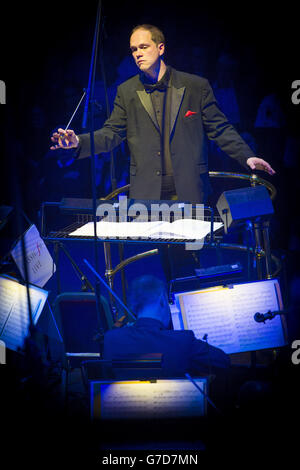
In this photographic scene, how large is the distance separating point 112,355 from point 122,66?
A: 3238mm

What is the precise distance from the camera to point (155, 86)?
11.1 feet

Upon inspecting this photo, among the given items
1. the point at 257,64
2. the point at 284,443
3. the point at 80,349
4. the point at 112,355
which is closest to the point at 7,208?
the point at 80,349

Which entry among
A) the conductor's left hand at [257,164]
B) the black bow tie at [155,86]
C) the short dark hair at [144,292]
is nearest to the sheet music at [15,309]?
the short dark hair at [144,292]

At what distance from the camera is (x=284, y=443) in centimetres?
211

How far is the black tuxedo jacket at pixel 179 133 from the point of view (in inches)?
133

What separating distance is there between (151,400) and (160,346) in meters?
0.22

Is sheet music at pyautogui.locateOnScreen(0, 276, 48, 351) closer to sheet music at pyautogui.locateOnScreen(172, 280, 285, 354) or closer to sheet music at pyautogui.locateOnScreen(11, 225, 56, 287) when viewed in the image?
sheet music at pyautogui.locateOnScreen(11, 225, 56, 287)

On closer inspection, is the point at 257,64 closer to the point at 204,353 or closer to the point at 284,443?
the point at 204,353

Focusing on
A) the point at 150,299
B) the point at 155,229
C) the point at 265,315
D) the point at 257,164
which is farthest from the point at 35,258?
the point at 257,164

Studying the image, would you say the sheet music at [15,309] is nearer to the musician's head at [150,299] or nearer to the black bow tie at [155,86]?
the musician's head at [150,299]

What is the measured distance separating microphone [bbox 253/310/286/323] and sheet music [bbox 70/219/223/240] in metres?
0.48

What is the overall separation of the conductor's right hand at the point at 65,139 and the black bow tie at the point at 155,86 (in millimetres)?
656

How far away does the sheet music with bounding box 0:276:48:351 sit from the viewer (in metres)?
2.66

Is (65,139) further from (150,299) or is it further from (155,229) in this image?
(150,299)
